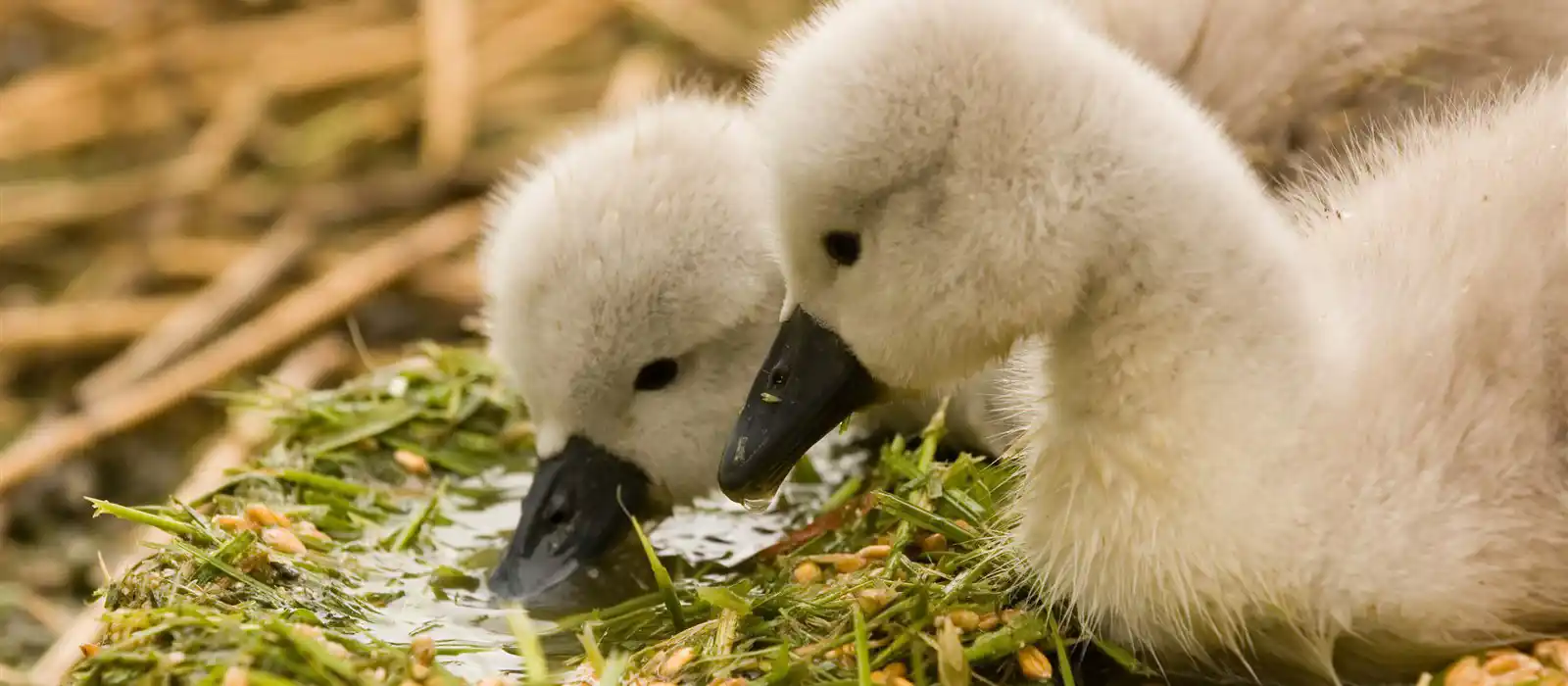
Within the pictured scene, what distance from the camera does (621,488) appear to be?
1.92 metres

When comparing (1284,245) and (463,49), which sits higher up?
(463,49)

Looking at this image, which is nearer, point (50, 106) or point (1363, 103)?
point (1363, 103)

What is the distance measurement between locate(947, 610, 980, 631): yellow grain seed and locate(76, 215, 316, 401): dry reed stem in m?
1.99

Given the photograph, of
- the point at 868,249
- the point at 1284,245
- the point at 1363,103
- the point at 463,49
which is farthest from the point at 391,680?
the point at 463,49

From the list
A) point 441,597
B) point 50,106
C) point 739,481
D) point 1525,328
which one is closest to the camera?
point 1525,328

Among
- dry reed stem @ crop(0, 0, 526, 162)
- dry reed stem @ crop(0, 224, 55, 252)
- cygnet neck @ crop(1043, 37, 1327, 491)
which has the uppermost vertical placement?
dry reed stem @ crop(0, 0, 526, 162)

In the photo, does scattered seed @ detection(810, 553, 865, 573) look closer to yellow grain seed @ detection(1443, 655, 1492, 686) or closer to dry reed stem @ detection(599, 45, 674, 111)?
yellow grain seed @ detection(1443, 655, 1492, 686)

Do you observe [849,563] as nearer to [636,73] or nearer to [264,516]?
[264,516]

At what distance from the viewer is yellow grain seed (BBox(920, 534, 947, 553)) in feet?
5.41

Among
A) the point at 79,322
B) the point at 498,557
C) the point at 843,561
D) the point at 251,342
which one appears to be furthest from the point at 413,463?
the point at 79,322

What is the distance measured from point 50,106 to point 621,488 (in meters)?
2.48

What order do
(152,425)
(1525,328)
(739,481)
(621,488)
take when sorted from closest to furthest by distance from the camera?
(1525,328)
(739,481)
(621,488)
(152,425)

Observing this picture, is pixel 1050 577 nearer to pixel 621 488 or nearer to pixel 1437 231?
pixel 1437 231

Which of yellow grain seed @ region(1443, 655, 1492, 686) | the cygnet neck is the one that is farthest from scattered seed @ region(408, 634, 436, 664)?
yellow grain seed @ region(1443, 655, 1492, 686)
